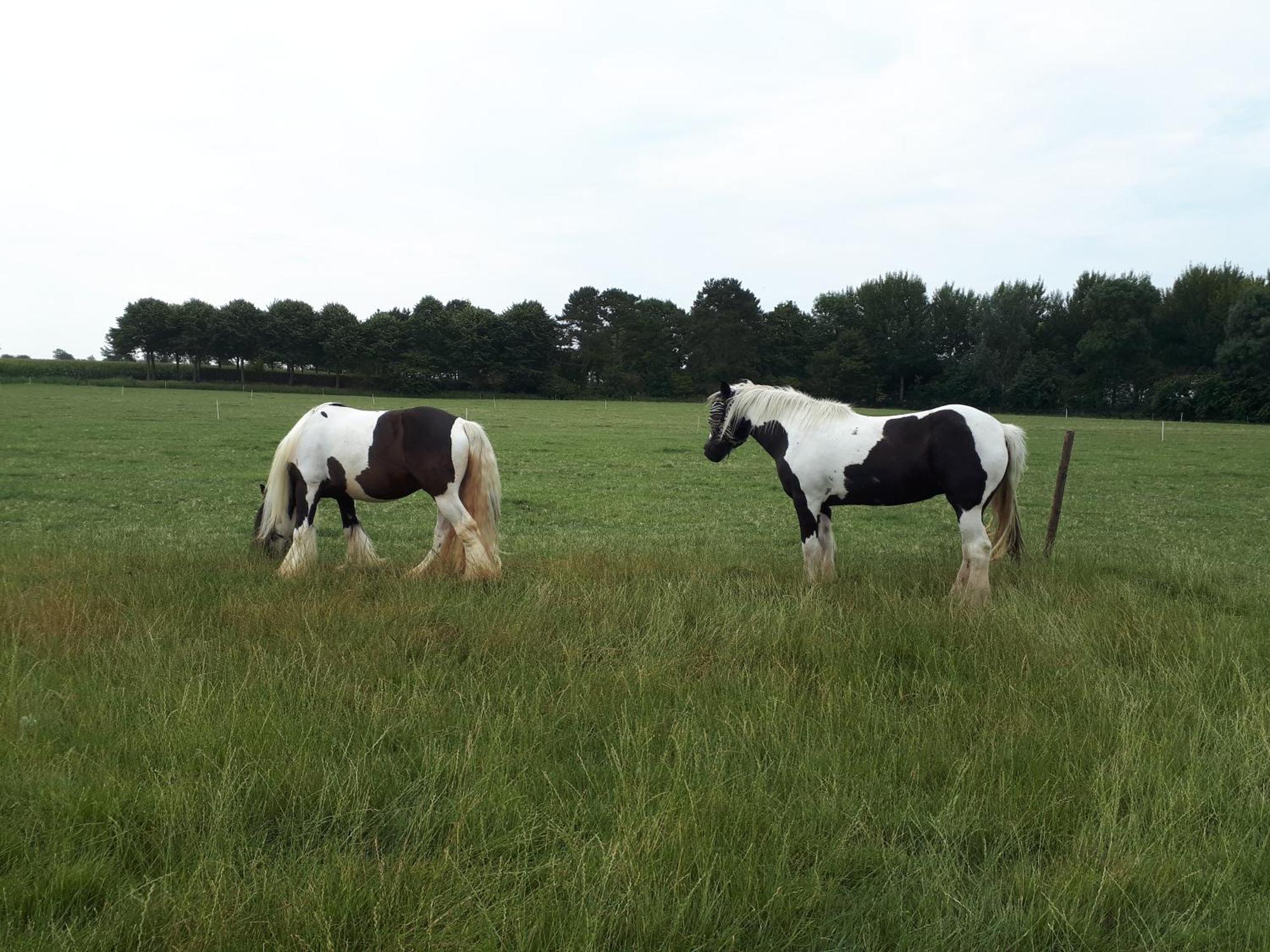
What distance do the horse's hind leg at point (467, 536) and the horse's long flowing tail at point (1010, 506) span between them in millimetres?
5012

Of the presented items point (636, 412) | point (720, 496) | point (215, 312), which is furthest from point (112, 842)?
point (215, 312)

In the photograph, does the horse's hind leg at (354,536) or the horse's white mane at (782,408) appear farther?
the horse's hind leg at (354,536)

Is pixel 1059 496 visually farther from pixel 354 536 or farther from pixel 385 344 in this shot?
pixel 385 344

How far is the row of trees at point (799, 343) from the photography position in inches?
2746

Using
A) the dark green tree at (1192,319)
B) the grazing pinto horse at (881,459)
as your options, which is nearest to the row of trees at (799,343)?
the dark green tree at (1192,319)

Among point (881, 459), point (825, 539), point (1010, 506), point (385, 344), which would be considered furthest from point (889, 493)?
point (385, 344)

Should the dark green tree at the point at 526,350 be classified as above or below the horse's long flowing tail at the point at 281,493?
above

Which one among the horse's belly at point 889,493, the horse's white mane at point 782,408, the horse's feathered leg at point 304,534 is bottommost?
the horse's feathered leg at point 304,534

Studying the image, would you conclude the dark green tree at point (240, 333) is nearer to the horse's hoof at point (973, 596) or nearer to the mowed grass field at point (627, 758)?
the mowed grass field at point (627, 758)

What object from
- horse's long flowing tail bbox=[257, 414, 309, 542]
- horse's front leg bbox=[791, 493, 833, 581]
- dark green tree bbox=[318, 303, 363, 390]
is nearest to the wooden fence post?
horse's front leg bbox=[791, 493, 833, 581]

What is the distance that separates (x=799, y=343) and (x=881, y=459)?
7783 centimetres

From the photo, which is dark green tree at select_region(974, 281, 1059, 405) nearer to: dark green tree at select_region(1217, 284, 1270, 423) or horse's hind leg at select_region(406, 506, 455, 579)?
dark green tree at select_region(1217, 284, 1270, 423)

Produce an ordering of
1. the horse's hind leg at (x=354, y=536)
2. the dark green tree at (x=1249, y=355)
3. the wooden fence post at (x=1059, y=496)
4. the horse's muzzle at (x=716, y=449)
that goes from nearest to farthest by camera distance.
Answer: the horse's hind leg at (x=354, y=536)
the horse's muzzle at (x=716, y=449)
the wooden fence post at (x=1059, y=496)
the dark green tree at (x=1249, y=355)

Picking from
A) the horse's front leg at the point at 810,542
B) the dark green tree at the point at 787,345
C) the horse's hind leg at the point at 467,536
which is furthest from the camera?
the dark green tree at the point at 787,345
